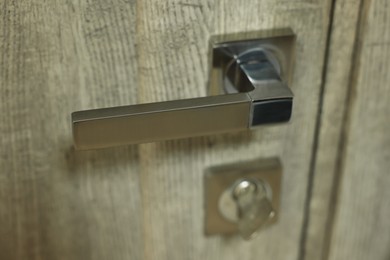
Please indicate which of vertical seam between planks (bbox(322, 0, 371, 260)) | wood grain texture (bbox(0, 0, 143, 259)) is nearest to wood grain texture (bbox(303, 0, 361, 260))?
vertical seam between planks (bbox(322, 0, 371, 260))

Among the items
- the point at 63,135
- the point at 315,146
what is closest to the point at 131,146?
the point at 63,135

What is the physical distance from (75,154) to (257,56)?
0.52ft

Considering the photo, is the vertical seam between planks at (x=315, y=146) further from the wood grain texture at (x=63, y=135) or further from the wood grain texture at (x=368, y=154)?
the wood grain texture at (x=63, y=135)

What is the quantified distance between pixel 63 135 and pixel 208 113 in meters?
0.12

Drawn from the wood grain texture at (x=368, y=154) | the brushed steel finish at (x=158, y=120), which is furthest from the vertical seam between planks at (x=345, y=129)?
the brushed steel finish at (x=158, y=120)

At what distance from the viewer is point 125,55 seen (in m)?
0.56

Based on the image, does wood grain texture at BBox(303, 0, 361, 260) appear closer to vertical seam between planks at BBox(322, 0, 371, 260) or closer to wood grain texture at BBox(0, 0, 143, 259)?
vertical seam between planks at BBox(322, 0, 371, 260)

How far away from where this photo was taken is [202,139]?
61cm

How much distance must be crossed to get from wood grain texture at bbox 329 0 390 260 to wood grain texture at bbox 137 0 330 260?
3 cm

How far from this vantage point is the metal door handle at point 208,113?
0.52 meters

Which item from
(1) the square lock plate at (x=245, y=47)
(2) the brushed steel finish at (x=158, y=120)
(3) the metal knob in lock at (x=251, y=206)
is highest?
(1) the square lock plate at (x=245, y=47)

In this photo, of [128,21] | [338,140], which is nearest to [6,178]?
[128,21]

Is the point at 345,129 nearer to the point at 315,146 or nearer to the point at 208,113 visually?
the point at 315,146

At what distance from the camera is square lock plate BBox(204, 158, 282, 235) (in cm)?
63
